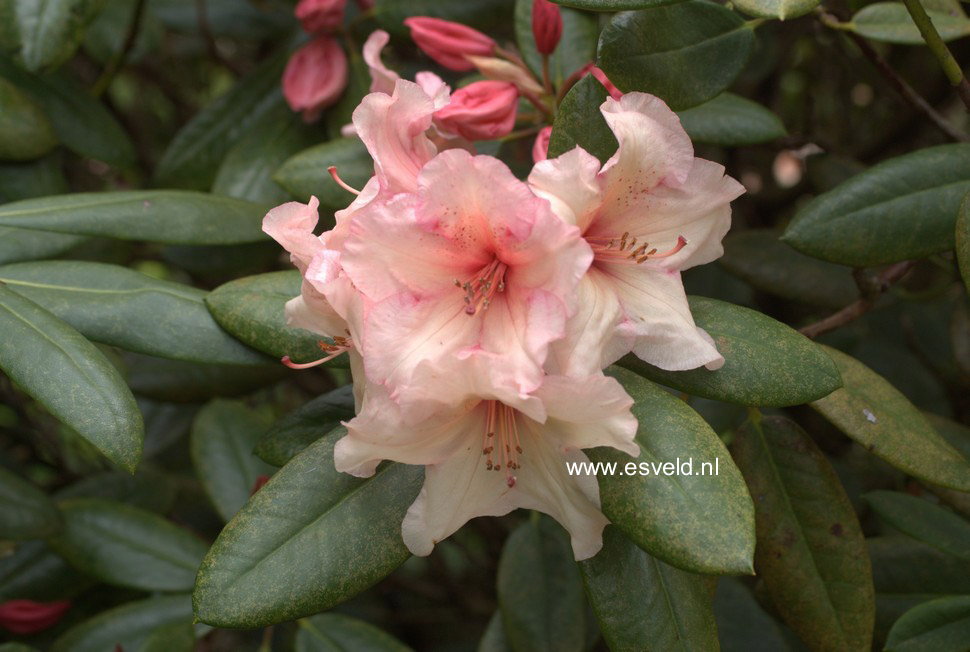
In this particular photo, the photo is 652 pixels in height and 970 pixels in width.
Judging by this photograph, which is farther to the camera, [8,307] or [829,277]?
[829,277]

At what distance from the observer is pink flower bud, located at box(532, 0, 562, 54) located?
116 cm

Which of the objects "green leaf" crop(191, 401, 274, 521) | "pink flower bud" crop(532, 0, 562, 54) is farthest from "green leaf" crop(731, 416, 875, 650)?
"green leaf" crop(191, 401, 274, 521)

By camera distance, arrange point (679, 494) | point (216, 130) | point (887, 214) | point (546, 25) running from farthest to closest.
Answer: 1. point (216, 130)
2. point (546, 25)
3. point (887, 214)
4. point (679, 494)

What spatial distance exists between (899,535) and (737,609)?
261 millimetres

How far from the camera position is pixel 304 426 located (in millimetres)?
1141

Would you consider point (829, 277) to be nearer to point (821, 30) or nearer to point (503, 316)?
point (821, 30)

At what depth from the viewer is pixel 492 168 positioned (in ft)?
2.59

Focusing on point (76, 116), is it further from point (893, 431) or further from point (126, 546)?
point (893, 431)

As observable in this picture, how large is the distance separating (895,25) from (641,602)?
801mm

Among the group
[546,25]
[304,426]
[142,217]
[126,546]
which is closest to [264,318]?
[304,426]

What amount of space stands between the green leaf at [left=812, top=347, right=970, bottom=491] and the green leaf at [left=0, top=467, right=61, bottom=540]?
110 cm

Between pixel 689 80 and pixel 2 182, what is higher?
pixel 689 80

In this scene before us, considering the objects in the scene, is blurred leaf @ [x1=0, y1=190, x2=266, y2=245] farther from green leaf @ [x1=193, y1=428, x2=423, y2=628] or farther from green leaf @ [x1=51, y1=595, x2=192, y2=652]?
green leaf @ [x1=51, y1=595, x2=192, y2=652]

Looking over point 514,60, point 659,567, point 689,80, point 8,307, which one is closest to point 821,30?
point 514,60
